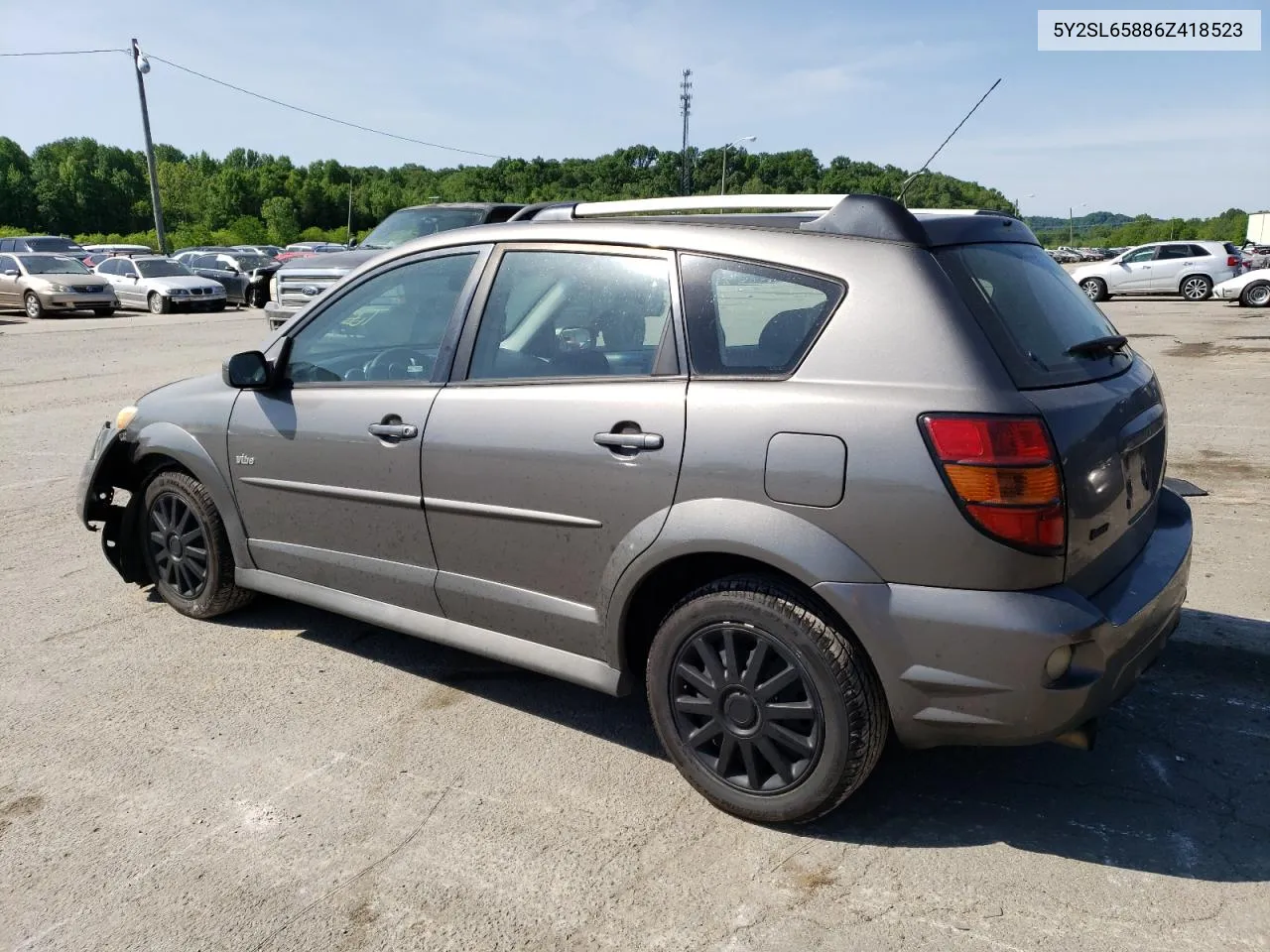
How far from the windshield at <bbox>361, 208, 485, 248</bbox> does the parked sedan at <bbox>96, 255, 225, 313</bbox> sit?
15448 millimetres

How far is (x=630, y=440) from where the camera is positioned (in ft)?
9.75

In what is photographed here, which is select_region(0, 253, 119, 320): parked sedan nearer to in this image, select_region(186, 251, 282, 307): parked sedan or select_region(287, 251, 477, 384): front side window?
select_region(186, 251, 282, 307): parked sedan

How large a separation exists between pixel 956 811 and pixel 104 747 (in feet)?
9.20

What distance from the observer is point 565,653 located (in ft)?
10.8

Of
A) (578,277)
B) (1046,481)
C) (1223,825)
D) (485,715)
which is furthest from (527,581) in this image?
(1223,825)

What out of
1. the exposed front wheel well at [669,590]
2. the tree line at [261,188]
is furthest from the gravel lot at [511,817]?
the tree line at [261,188]

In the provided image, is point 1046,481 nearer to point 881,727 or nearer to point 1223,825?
point 881,727

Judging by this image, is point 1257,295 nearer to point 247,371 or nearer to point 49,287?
point 247,371

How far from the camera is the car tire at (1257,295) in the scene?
24.2 meters

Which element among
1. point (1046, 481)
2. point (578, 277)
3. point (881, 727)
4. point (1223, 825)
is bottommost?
point (1223, 825)

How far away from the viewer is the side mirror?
3.97m

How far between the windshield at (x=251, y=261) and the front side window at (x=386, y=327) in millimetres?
31928

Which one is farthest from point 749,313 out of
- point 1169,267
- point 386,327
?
point 1169,267

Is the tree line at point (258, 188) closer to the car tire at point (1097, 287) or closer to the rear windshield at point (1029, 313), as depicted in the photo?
the car tire at point (1097, 287)
